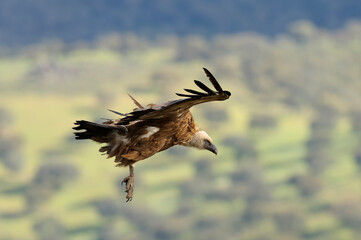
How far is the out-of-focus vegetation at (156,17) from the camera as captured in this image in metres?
61.7

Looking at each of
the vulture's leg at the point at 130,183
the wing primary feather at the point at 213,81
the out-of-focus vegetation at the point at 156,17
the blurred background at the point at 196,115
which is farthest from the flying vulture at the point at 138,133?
the out-of-focus vegetation at the point at 156,17

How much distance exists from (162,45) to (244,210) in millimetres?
19271

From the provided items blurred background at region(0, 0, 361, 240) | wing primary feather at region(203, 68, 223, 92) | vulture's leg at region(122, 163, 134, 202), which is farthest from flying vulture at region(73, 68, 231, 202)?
blurred background at region(0, 0, 361, 240)

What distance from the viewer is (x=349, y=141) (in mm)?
70750

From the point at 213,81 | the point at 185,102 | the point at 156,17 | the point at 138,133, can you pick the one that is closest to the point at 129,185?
the point at 138,133

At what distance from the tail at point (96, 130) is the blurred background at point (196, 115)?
48953mm

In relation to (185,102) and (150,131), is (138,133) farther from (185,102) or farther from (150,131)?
(185,102)

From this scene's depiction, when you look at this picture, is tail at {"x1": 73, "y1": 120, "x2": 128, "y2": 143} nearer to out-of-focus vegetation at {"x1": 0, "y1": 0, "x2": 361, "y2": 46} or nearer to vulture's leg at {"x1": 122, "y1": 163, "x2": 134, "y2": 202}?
vulture's leg at {"x1": 122, "y1": 163, "x2": 134, "y2": 202}

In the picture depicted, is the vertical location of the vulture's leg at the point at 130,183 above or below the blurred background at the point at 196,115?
below

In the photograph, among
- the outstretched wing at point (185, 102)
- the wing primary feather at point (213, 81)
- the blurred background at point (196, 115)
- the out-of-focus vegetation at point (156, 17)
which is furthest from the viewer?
the out-of-focus vegetation at point (156, 17)

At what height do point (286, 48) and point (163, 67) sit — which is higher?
point (286, 48)

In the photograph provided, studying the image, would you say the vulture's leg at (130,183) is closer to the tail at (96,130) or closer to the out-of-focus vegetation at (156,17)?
the tail at (96,130)

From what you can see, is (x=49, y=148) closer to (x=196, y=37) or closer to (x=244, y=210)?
(x=244, y=210)

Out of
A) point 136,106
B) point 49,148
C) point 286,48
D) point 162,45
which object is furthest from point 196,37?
point 136,106
